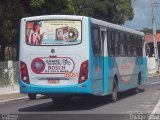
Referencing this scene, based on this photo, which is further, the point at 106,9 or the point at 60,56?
the point at 106,9

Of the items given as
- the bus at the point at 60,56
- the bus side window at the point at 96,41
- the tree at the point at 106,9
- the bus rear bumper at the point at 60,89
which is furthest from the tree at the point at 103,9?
Result: the bus rear bumper at the point at 60,89

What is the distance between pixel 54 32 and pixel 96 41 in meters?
1.65

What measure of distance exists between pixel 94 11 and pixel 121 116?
37121 millimetres

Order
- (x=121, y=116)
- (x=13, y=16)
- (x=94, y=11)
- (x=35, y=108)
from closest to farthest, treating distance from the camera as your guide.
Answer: (x=121, y=116)
(x=35, y=108)
(x=13, y=16)
(x=94, y=11)

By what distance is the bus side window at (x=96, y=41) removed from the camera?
18.9 metres

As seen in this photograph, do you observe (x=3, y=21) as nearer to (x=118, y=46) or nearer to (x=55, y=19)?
(x=118, y=46)

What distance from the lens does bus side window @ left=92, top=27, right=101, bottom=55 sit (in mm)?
18922

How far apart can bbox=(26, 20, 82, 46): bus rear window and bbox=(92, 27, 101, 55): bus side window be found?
2.37 feet

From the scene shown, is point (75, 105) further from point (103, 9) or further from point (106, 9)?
point (106, 9)

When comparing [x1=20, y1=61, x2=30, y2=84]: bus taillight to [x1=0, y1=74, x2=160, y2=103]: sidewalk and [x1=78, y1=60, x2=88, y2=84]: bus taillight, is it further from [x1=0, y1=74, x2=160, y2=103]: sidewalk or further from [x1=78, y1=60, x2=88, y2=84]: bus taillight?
[x1=0, y1=74, x2=160, y2=103]: sidewalk

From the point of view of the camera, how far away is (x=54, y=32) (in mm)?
18516

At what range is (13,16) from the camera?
31953 millimetres

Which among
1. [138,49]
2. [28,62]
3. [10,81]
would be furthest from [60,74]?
[10,81]

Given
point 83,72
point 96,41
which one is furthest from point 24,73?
point 96,41
